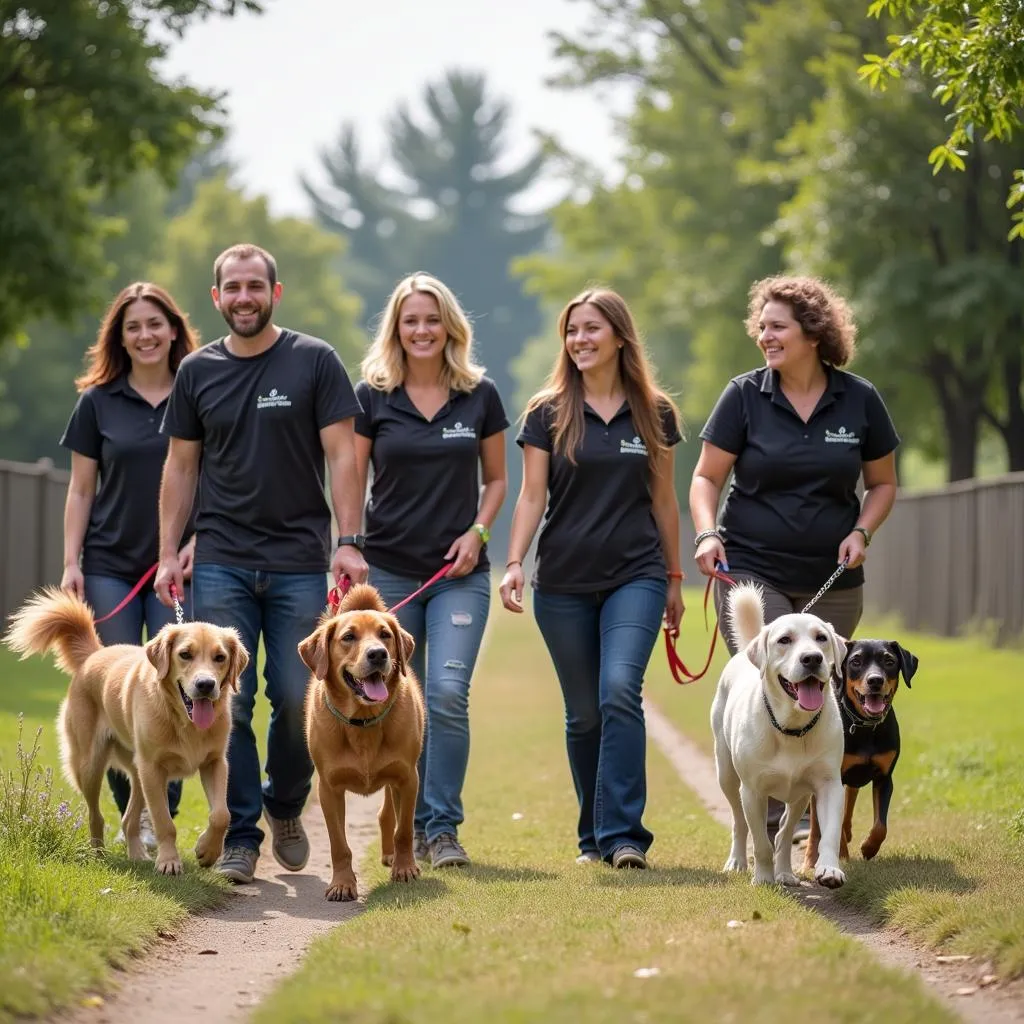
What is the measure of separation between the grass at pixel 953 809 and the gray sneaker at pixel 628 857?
1.03 metres

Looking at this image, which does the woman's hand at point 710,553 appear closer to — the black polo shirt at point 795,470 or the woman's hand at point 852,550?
the black polo shirt at point 795,470

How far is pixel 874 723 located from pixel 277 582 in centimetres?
297

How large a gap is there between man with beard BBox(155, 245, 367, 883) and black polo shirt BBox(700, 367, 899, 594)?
6.28 feet

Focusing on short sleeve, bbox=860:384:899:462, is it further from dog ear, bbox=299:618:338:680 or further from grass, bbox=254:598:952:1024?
dog ear, bbox=299:618:338:680

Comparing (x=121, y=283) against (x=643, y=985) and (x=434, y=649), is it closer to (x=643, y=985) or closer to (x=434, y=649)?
(x=434, y=649)

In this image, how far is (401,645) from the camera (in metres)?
7.88

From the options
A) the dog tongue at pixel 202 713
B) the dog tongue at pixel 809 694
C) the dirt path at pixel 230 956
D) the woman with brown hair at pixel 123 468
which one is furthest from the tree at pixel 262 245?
the dog tongue at pixel 809 694

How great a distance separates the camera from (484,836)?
401 inches

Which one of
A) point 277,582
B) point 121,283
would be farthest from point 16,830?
point 121,283

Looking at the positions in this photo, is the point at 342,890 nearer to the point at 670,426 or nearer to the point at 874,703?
the point at 874,703

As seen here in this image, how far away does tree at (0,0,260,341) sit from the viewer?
22891mm

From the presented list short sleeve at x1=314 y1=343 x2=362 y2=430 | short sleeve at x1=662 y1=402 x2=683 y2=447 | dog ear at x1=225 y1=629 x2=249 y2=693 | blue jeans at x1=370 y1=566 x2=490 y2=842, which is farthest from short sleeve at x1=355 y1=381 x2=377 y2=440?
short sleeve at x1=662 y1=402 x2=683 y2=447

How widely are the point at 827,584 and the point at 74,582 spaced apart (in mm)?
3920

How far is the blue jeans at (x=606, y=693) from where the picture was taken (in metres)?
8.33
